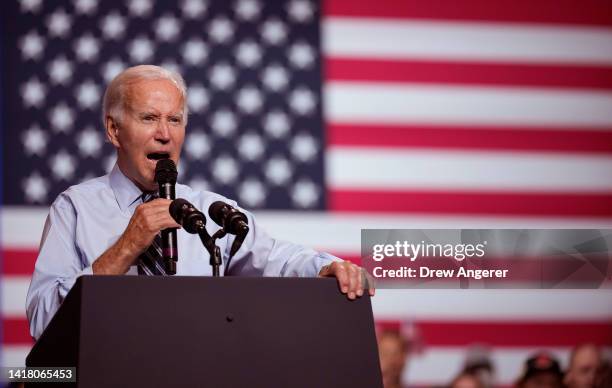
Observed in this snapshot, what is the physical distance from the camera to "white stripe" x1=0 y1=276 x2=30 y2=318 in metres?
3.50

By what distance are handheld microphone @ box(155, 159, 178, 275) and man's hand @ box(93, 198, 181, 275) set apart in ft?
0.26

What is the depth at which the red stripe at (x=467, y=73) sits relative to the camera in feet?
12.6

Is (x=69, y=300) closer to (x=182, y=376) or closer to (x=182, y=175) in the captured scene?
(x=182, y=376)

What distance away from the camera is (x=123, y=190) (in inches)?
83.6

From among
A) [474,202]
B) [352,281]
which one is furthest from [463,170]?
[352,281]

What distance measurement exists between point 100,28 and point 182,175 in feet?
2.46

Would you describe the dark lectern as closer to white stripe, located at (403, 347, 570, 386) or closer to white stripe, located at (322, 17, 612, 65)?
white stripe, located at (403, 347, 570, 386)

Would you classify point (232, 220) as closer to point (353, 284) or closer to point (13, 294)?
point (353, 284)

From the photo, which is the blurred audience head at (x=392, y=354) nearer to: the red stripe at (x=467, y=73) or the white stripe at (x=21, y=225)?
the red stripe at (x=467, y=73)

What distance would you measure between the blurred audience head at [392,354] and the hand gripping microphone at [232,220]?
2206 millimetres

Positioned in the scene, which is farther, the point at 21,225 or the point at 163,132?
the point at 21,225

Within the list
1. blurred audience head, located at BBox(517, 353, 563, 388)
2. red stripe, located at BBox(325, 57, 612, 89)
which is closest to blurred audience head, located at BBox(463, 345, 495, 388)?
blurred audience head, located at BBox(517, 353, 563, 388)

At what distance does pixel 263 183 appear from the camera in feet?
12.2

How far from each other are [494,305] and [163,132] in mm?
2229
